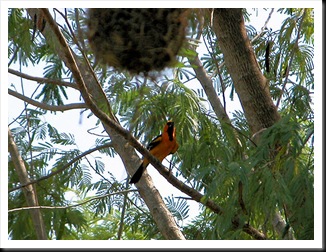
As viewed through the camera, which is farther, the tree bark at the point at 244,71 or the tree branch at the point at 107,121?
the tree bark at the point at 244,71

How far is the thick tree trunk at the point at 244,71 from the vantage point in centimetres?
586

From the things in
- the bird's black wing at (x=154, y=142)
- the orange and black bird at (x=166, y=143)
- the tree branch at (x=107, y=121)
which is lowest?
the tree branch at (x=107, y=121)

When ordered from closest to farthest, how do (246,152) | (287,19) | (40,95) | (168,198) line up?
(246,152), (287,19), (40,95), (168,198)

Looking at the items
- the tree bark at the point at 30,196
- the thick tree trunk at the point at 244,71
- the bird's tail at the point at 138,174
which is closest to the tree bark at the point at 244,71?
the thick tree trunk at the point at 244,71

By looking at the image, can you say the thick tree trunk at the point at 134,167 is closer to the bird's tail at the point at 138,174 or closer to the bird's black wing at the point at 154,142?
the bird's tail at the point at 138,174

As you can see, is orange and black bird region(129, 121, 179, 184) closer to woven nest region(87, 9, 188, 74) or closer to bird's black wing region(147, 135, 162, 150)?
bird's black wing region(147, 135, 162, 150)

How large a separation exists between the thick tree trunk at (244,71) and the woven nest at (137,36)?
1.47 meters

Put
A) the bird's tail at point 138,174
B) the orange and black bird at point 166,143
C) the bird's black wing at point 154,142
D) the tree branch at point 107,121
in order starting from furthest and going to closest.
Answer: the bird's black wing at point 154,142 → the orange and black bird at point 166,143 → the bird's tail at point 138,174 → the tree branch at point 107,121

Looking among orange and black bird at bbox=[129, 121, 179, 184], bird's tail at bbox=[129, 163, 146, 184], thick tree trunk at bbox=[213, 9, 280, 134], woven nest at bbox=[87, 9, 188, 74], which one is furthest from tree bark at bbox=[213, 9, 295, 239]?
woven nest at bbox=[87, 9, 188, 74]

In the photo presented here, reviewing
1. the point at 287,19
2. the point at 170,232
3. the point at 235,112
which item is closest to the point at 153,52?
the point at 170,232

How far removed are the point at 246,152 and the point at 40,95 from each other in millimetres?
2471
